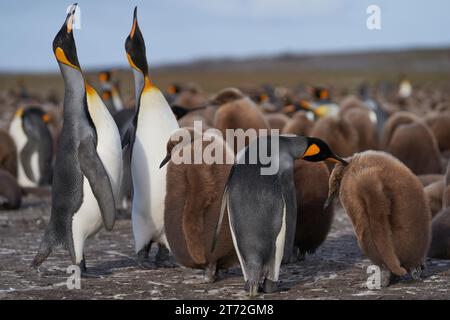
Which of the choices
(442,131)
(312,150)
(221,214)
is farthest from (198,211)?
(442,131)

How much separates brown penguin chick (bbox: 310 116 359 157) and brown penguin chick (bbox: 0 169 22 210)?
3.07 meters

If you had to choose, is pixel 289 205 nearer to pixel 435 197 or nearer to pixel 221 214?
pixel 221 214

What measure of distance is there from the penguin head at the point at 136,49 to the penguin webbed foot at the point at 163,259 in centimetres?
123

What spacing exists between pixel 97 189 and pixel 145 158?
0.60 metres

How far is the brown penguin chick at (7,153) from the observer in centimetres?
1050

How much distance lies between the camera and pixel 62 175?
194 inches

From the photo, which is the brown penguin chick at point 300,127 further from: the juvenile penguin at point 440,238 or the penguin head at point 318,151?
the penguin head at point 318,151

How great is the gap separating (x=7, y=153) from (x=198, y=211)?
6440mm

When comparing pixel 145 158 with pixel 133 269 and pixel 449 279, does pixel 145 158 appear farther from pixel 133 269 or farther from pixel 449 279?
pixel 449 279

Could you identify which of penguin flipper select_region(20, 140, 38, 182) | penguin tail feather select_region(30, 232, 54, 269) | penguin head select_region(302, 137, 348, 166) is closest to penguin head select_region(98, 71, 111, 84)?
penguin flipper select_region(20, 140, 38, 182)

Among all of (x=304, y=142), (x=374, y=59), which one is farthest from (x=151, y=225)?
(x=374, y=59)

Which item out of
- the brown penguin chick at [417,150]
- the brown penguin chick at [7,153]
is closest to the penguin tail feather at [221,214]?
the brown penguin chick at [417,150]

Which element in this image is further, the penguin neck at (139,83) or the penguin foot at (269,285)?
the penguin neck at (139,83)

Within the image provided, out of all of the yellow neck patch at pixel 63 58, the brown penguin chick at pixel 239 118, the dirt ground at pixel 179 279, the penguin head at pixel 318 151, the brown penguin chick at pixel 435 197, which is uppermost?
the yellow neck patch at pixel 63 58
